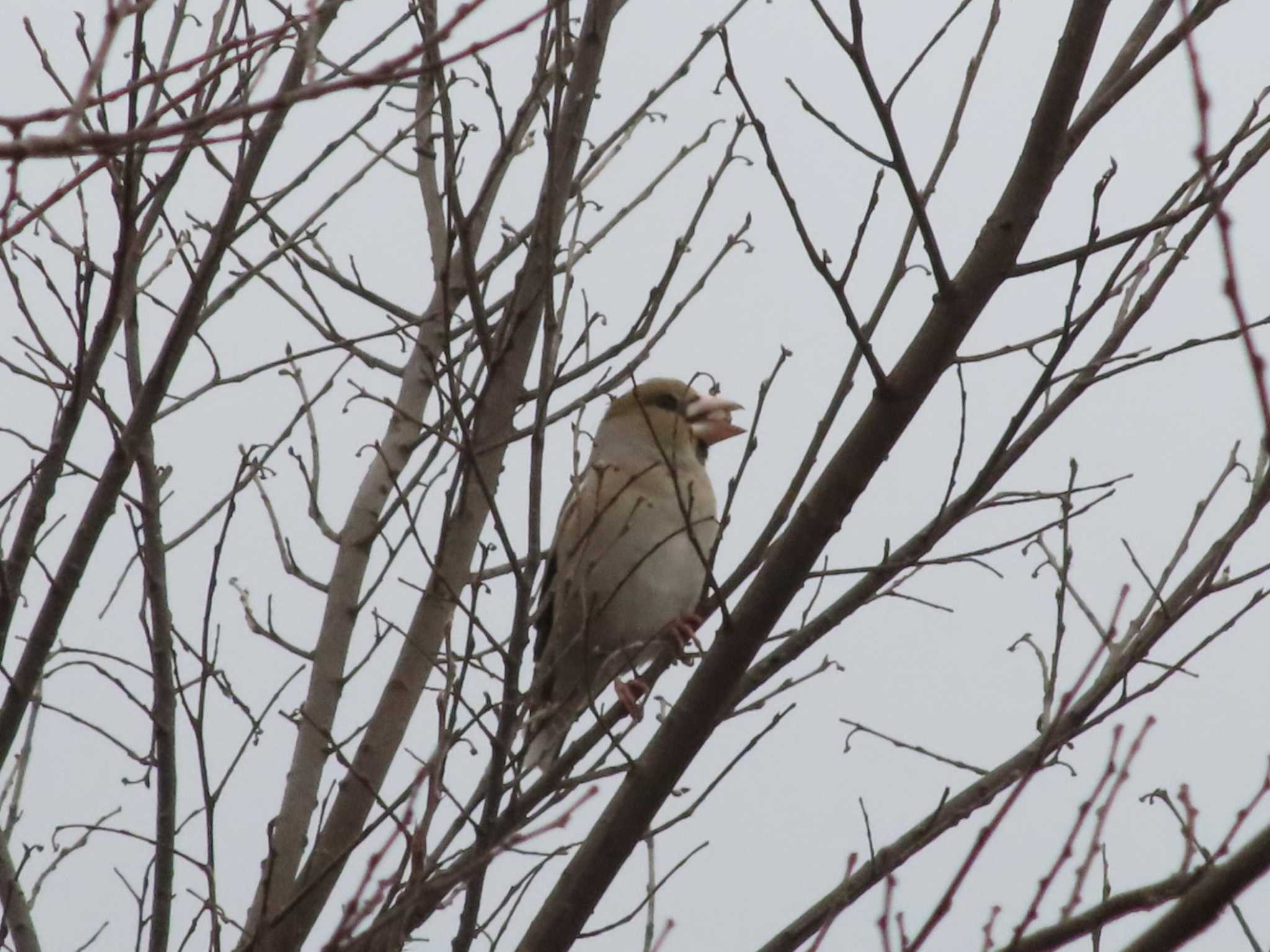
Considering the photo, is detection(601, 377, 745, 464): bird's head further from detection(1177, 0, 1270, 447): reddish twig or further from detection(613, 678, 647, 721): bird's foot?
detection(1177, 0, 1270, 447): reddish twig

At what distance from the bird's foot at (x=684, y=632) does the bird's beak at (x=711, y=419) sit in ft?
3.54

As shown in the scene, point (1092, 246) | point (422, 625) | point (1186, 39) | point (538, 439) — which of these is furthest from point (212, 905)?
point (1186, 39)

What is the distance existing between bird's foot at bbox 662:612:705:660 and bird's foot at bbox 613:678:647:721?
0.13m

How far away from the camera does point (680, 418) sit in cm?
582

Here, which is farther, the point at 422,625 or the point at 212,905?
the point at 422,625

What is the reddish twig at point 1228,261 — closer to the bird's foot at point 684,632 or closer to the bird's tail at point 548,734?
the bird's tail at point 548,734

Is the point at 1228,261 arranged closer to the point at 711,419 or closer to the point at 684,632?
the point at 684,632

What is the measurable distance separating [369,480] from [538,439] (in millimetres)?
1772

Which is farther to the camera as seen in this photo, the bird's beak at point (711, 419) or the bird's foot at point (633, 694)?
the bird's beak at point (711, 419)

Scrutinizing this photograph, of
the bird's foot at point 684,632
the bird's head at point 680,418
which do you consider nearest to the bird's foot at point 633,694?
the bird's foot at point 684,632

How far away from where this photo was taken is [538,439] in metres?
2.94

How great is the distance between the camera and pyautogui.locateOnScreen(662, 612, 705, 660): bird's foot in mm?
3900

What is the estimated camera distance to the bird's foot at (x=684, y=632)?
3900 mm

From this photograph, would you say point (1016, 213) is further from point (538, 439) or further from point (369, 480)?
point (369, 480)
